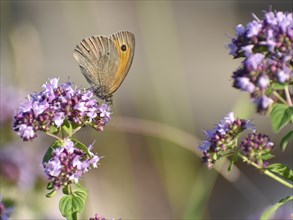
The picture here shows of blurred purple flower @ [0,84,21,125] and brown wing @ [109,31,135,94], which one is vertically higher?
brown wing @ [109,31,135,94]

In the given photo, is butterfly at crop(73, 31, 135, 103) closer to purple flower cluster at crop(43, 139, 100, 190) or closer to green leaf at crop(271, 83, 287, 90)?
purple flower cluster at crop(43, 139, 100, 190)

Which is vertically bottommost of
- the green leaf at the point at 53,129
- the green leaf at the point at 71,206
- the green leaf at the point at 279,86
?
the green leaf at the point at 71,206

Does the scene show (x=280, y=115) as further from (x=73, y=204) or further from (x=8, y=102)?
(x=8, y=102)

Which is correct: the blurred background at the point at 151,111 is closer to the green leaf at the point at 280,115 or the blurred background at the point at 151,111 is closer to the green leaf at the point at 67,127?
the green leaf at the point at 67,127

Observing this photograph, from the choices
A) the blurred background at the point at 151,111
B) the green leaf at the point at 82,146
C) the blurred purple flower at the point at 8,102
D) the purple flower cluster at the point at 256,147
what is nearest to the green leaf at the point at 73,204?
the green leaf at the point at 82,146

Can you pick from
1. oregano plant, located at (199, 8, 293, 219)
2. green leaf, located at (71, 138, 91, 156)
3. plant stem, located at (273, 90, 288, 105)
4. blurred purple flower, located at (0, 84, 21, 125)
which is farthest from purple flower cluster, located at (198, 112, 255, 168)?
blurred purple flower, located at (0, 84, 21, 125)

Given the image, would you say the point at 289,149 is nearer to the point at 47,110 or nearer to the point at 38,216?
the point at 38,216
